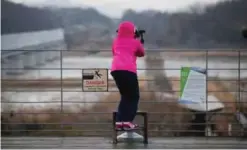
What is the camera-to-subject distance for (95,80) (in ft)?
13.5

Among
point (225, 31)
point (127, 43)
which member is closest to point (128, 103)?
point (127, 43)

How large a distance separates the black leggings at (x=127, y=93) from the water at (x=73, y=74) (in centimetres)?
48

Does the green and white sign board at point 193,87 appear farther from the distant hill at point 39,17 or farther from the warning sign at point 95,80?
the distant hill at point 39,17

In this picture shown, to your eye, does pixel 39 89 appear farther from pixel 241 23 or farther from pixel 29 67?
pixel 241 23

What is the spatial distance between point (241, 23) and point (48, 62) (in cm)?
133

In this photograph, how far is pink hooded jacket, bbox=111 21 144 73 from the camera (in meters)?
3.63

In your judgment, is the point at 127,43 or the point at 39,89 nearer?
the point at 127,43

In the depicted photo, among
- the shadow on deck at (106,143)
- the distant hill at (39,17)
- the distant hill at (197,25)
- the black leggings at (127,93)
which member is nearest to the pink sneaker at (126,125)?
the black leggings at (127,93)

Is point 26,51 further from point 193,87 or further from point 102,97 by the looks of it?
point 193,87

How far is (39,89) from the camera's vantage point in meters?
4.17

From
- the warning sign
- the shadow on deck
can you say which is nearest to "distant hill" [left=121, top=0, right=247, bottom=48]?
the warning sign

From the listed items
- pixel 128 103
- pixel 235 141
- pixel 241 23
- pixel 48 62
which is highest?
pixel 241 23

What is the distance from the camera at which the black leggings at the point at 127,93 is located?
3.63m

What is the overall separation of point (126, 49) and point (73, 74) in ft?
2.23
